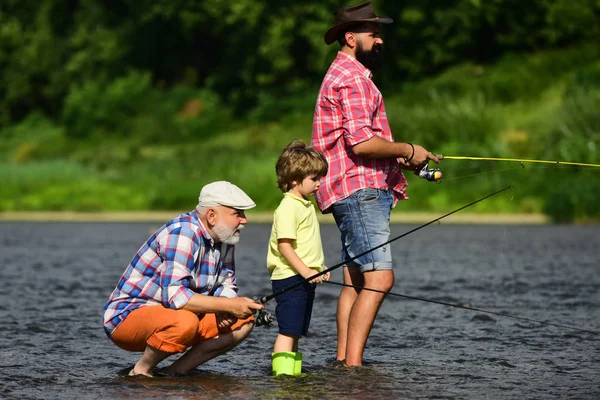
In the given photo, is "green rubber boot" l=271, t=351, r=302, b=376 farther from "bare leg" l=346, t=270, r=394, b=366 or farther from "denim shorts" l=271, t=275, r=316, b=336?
"bare leg" l=346, t=270, r=394, b=366

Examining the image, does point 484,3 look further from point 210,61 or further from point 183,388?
point 183,388

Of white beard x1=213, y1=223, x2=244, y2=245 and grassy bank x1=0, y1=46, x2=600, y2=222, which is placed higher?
grassy bank x1=0, y1=46, x2=600, y2=222

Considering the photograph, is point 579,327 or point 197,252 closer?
point 197,252

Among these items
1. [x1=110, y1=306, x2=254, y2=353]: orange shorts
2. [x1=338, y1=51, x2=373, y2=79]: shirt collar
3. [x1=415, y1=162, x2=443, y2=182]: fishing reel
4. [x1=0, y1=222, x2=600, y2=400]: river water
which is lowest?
[x1=0, y1=222, x2=600, y2=400]: river water

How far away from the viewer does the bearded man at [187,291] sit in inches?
261

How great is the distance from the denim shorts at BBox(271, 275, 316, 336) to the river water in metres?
0.27

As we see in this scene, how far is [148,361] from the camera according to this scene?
22.8 feet

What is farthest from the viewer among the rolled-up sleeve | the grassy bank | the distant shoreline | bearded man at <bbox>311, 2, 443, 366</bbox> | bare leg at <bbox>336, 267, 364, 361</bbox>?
the grassy bank

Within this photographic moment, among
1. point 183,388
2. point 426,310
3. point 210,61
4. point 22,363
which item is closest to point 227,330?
point 183,388

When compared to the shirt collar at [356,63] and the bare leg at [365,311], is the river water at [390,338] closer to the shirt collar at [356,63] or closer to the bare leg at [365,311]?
the bare leg at [365,311]

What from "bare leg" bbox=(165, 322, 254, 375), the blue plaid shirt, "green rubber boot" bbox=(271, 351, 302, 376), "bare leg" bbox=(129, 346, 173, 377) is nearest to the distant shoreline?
"green rubber boot" bbox=(271, 351, 302, 376)

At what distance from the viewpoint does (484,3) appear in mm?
42375

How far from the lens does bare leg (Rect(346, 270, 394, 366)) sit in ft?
23.8

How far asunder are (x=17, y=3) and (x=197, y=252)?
55571mm
